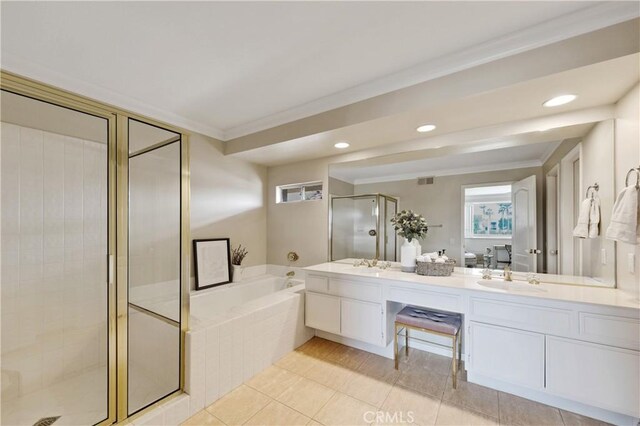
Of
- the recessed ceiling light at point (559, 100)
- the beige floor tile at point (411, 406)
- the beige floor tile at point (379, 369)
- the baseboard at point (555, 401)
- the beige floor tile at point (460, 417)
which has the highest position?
the recessed ceiling light at point (559, 100)

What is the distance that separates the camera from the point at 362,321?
2.54 m

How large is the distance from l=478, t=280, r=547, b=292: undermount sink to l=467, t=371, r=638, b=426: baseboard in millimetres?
718

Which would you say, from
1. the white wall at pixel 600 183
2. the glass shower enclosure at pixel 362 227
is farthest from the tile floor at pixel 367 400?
the glass shower enclosure at pixel 362 227

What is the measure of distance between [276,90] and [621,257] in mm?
2831

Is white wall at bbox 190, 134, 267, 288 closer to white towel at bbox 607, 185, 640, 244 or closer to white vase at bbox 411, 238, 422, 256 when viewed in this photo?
white vase at bbox 411, 238, 422, 256

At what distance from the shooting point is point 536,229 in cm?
230

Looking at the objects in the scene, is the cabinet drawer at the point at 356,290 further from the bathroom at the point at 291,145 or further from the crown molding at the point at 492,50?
the crown molding at the point at 492,50

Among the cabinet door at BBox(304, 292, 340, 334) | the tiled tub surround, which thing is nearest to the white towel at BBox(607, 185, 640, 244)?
the cabinet door at BBox(304, 292, 340, 334)

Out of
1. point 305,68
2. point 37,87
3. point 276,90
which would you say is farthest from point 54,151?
point 305,68

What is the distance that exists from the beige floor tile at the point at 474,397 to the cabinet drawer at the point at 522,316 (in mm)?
595

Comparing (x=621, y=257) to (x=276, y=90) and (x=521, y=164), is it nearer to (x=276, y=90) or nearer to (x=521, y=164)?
(x=521, y=164)

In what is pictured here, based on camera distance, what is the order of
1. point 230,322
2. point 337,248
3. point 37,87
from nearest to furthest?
point 37,87
point 230,322
point 337,248

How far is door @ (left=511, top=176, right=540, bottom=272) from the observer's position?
2.31 metres

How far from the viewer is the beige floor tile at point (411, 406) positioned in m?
1.80
